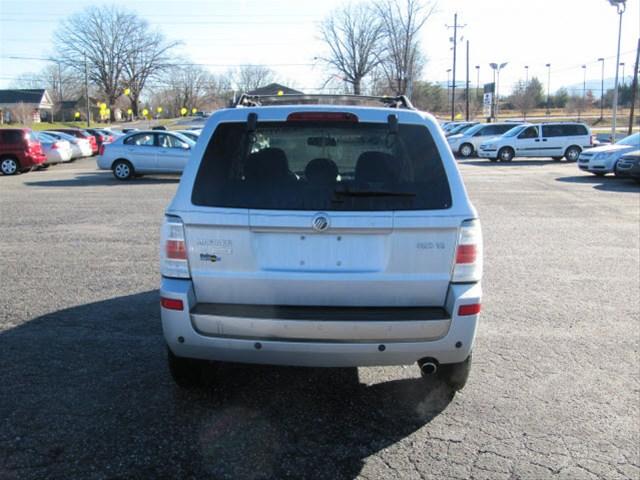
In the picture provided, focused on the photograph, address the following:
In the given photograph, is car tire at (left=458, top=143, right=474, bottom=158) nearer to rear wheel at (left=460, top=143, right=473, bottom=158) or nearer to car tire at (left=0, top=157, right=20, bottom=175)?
rear wheel at (left=460, top=143, right=473, bottom=158)

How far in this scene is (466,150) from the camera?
32750 mm

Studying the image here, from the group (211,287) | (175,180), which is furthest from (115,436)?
(175,180)

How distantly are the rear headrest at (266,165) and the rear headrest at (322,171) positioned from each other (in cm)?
16

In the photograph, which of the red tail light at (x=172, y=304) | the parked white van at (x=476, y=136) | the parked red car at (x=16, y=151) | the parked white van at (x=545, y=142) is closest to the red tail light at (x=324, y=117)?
the red tail light at (x=172, y=304)

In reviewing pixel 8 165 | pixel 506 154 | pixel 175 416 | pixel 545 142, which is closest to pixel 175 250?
pixel 175 416

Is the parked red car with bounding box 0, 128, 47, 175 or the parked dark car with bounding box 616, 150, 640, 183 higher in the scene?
the parked red car with bounding box 0, 128, 47, 175

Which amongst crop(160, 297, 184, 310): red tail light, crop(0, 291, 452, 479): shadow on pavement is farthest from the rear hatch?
crop(0, 291, 452, 479): shadow on pavement

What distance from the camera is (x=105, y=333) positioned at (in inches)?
198

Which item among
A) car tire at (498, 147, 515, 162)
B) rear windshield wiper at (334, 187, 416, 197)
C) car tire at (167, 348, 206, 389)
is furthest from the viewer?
car tire at (498, 147, 515, 162)

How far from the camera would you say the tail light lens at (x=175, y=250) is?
333 cm

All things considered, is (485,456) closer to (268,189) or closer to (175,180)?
(268,189)

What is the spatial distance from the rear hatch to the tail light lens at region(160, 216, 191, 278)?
1.6 inches

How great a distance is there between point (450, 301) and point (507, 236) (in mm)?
6877

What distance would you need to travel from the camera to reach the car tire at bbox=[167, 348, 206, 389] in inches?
147
